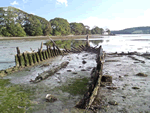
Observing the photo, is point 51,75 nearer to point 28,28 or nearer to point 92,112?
point 92,112

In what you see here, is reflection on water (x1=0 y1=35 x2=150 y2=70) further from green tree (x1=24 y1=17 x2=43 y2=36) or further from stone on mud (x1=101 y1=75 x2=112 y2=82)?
green tree (x1=24 y1=17 x2=43 y2=36)

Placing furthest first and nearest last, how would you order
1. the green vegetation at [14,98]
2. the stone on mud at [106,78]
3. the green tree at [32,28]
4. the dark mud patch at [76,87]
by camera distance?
the green tree at [32,28]
the stone on mud at [106,78]
the dark mud patch at [76,87]
the green vegetation at [14,98]

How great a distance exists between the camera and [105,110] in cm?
493

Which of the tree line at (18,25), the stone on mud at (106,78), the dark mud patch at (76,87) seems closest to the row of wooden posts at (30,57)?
the dark mud patch at (76,87)

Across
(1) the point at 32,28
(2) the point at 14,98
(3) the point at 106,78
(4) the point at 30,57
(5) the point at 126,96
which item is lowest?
(5) the point at 126,96

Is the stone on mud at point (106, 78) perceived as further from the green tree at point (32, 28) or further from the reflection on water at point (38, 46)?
the green tree at point (32, 28)

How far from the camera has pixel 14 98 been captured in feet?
19.9

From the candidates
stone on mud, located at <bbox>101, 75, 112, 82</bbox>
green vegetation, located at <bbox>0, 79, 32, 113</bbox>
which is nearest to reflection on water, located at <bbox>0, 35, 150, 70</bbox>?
green vegetation, located at <bbox>0, 79, 32, 113</bbox>

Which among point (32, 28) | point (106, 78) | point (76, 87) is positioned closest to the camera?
point (76, 87)

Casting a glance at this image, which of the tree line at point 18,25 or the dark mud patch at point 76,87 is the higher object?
the tree line at point 18,25

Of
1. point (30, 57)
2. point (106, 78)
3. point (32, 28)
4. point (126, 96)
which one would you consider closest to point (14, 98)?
point (106, 78)

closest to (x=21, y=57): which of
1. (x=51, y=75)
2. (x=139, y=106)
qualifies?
(x=51, y=75)

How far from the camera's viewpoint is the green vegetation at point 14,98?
17.0 ft

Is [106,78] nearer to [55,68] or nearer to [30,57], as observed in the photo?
[55,68]
